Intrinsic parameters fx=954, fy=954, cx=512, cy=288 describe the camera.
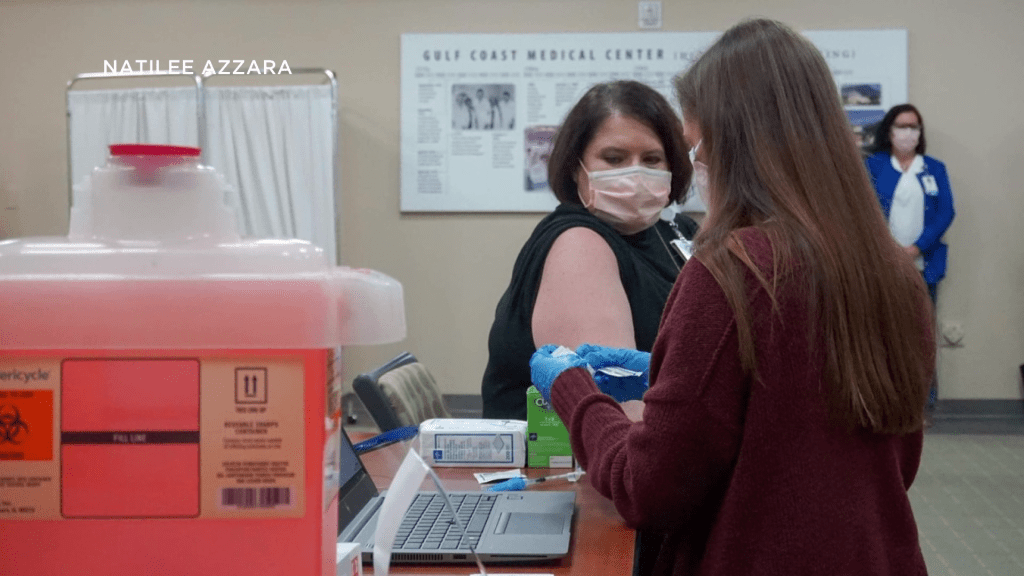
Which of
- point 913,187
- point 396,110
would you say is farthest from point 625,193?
point 913,187

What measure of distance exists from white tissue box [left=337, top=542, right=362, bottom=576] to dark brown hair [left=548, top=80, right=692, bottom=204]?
4.60 feet

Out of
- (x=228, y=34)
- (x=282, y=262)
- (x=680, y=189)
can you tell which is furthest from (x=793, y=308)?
(x=228, y=34)

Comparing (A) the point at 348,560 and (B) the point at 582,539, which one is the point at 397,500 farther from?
(B) the point at 582,539

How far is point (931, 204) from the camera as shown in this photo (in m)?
5.05

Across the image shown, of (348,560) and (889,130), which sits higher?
(889,130)

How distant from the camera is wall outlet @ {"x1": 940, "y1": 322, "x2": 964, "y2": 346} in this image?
206 inches

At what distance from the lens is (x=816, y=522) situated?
1.06 metres

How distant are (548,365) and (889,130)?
427cm

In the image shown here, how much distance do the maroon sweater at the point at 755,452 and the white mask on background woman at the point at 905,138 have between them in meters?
4.35

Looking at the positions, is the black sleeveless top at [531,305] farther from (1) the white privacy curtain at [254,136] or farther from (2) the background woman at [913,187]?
(2) the background woman at [913,187]

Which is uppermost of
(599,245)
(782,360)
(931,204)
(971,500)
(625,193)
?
(931,204)

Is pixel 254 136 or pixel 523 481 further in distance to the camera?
pixel 254 136

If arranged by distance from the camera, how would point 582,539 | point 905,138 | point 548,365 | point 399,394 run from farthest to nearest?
1. point 905,138
2. point 399,394
3. point 548,365
4. point 582,539

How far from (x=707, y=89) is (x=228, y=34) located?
183 inches
